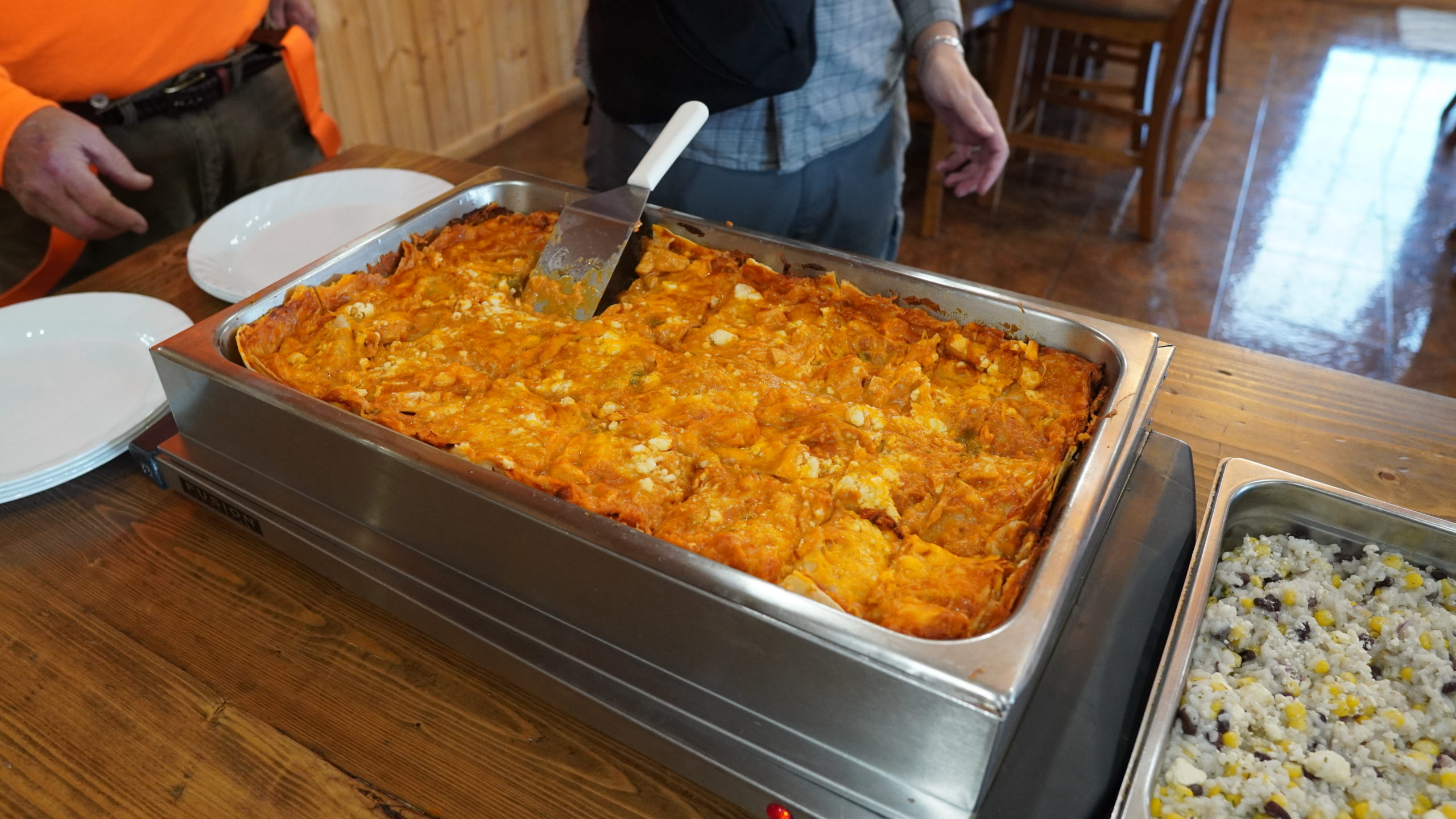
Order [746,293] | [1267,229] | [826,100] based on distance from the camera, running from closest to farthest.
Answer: [746,293]
[826,100]
[1267,229]

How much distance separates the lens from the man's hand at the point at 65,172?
1.48 m

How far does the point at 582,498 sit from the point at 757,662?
0.77ft

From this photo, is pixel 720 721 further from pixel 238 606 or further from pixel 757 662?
pixel 238 606

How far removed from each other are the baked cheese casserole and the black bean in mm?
167

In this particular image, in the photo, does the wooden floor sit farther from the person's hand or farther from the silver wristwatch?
the person's hand

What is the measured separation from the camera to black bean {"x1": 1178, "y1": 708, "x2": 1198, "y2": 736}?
29.9 inches

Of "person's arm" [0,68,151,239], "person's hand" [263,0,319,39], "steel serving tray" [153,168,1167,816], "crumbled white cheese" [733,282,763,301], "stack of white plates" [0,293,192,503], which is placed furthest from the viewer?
"person's hand" [263,0,319,39]

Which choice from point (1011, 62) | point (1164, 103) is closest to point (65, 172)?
point (1011, 62)

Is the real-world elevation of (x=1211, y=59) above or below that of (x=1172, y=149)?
above

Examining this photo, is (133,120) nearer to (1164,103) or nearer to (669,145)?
(669,145)

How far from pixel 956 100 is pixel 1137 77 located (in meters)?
2.56

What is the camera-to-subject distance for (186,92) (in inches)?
72.2

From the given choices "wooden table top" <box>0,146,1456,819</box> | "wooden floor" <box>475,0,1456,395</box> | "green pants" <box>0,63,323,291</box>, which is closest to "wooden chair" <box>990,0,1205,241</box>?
"wooden floor" <box>475,0,1456,395</box>

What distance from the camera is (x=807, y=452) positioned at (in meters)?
0.96
